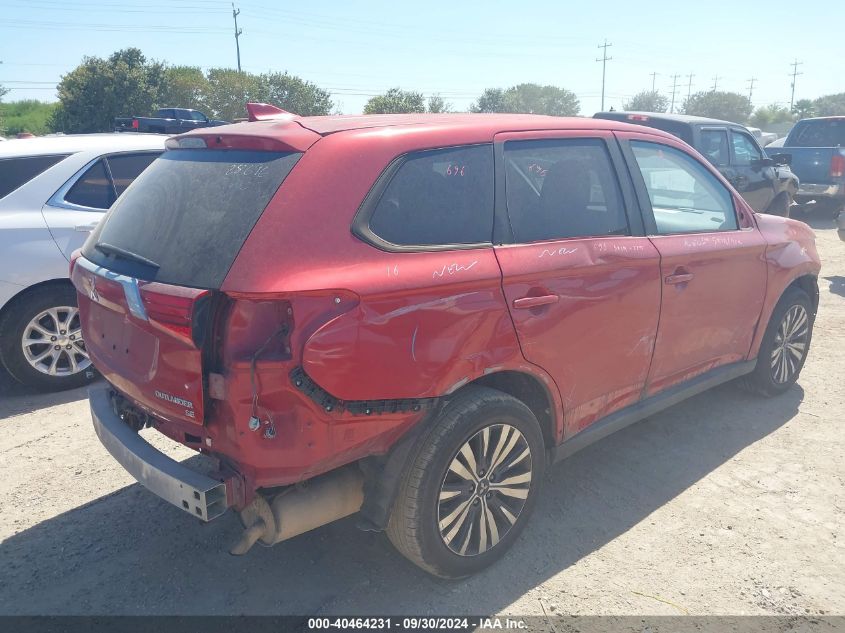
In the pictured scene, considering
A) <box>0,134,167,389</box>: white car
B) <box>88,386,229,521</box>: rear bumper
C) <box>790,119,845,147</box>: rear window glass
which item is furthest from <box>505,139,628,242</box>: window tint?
<box>790,119,845,147</box>: rear window glass

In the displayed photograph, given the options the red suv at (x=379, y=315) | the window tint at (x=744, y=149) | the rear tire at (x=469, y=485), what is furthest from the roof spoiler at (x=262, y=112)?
the window tint at (x=744, y=149)

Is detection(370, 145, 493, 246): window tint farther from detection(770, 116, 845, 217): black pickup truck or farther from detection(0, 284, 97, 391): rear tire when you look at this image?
detection(770, 116, 845, 217): black pickup truck

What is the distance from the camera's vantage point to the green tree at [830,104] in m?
72.7

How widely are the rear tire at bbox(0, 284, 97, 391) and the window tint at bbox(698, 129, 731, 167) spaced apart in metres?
8.28

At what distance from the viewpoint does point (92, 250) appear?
2.99 metres

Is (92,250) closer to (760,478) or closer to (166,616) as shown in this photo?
(166,616)

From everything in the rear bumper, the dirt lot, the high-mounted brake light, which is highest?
the high-mounted brake light

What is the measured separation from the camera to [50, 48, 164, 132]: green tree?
37969 mm

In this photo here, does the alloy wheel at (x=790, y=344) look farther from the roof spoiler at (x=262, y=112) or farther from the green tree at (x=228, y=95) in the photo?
the green tree at (x=228, y=95)

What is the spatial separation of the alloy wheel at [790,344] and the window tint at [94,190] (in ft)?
16.6

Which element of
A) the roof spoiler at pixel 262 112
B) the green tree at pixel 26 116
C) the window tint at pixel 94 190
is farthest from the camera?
the green tree at pixel 26 116

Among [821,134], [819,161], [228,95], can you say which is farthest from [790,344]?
[228,95]

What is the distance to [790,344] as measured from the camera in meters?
4.91

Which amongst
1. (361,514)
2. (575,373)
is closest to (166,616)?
(361,514)
